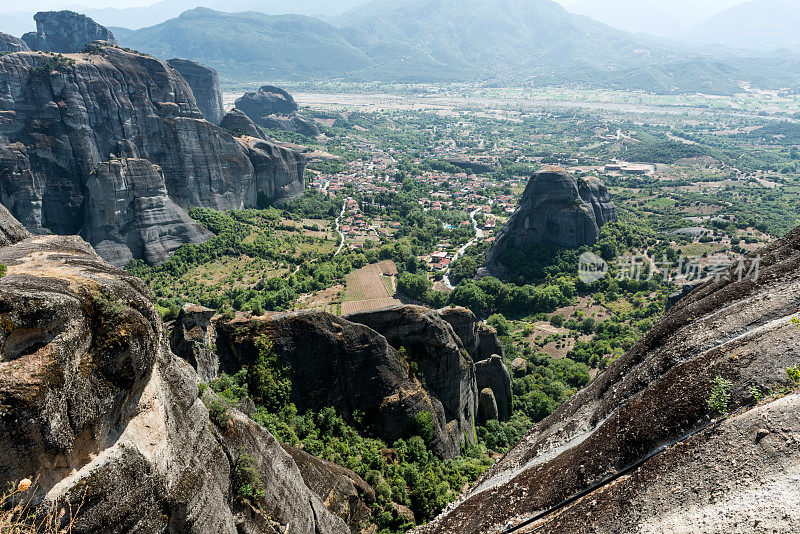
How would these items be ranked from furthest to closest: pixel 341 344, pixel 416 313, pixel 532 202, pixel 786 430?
pixel 532 202 < pixel 416 313 < pixel 341 344 < pixel 786 430

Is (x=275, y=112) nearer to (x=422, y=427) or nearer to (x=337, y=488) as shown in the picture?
(x=422, y=427)

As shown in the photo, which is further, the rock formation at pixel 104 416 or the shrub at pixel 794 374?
the shrub at pixel 794 374

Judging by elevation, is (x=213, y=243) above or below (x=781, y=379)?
below

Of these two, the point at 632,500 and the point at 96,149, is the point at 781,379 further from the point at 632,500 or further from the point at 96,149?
the point at 96,149

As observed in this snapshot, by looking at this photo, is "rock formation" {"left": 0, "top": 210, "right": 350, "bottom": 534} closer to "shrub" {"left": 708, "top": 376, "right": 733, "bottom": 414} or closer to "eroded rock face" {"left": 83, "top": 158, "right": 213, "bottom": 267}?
"shrub" {"left": 708, "top": 376, "right": 733, "bottom": 414}

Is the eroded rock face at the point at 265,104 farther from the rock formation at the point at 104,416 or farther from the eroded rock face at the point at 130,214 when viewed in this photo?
the rock formation at the point at 104,416

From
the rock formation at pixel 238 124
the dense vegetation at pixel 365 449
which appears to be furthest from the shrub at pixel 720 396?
the rock formation at pixel 238 124

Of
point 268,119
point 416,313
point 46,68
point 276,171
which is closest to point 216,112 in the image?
point 268,119
